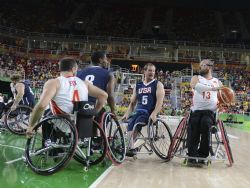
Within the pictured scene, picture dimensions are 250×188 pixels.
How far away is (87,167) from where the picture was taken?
5.31 meters

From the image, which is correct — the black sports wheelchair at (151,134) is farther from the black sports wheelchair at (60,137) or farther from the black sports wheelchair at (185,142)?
the black sports wheelchair at (60,137)

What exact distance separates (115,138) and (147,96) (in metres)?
1.26

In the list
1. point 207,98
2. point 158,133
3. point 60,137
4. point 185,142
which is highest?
point 207,98

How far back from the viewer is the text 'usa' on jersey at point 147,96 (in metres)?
6.93

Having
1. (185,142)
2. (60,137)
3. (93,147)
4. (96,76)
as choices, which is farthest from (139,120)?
(60,137)

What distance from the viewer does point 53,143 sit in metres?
4.95

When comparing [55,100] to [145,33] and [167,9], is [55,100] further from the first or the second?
[167,9]

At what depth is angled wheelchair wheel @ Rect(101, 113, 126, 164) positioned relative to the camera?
5.87 m

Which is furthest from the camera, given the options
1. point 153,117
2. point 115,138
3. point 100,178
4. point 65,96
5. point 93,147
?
point 153,117

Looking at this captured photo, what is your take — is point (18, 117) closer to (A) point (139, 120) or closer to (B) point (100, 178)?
(A) point (139, 120)

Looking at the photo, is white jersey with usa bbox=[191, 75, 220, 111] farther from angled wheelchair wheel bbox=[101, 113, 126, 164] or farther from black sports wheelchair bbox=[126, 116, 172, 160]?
angled wheelchair wheel bbox=[101, 113, 126, 164]

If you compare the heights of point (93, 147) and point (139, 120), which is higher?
point (139, 120)

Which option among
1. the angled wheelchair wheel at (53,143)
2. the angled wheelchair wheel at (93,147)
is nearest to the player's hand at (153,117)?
the angled wheelchair wheel at (93,147)

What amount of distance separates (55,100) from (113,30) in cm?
3916
